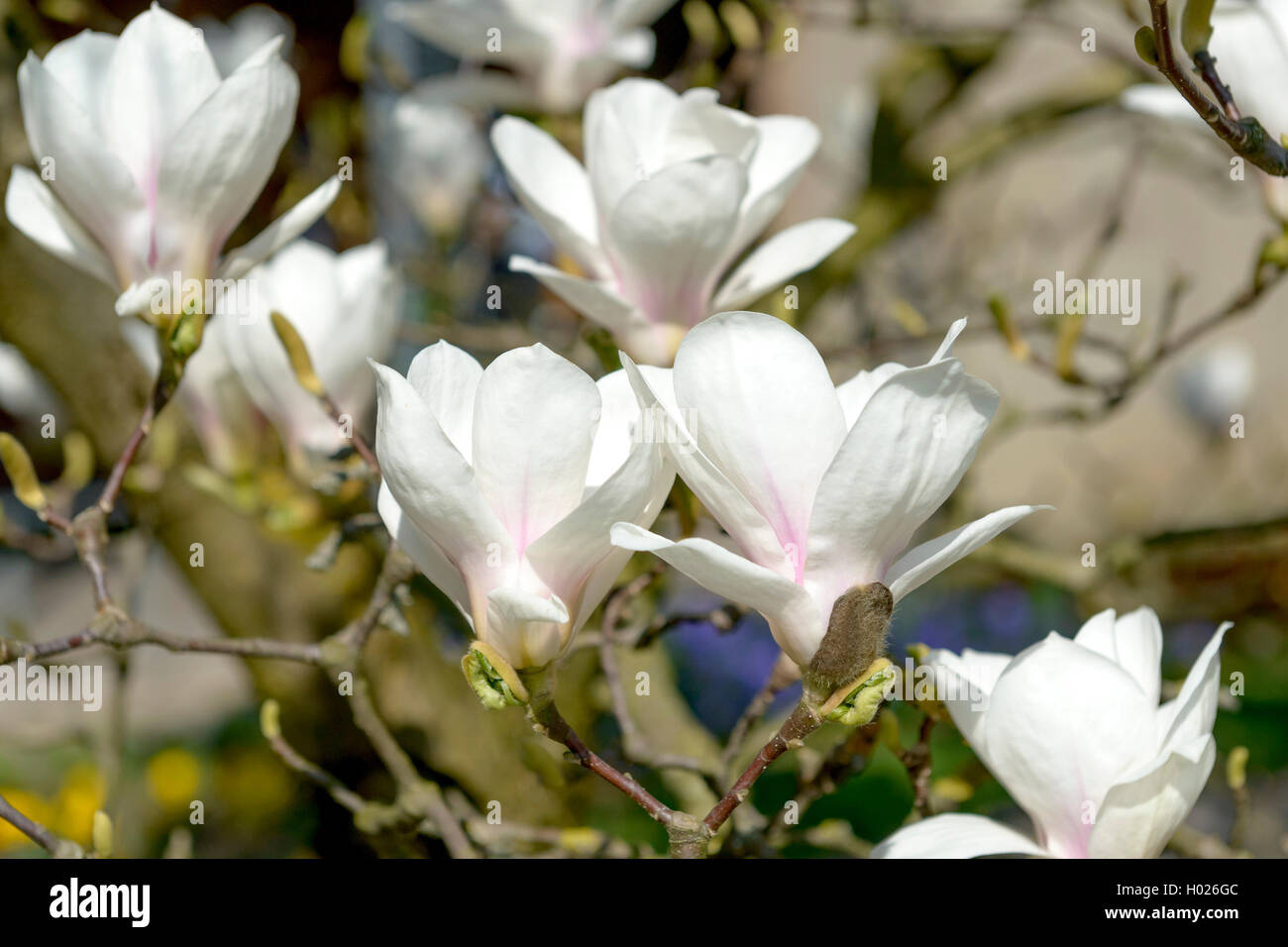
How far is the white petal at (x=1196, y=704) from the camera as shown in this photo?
0.46 m

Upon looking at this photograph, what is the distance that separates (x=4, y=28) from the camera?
0.89m

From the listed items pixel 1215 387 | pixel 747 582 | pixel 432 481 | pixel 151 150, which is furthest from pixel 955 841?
pixel 1215 387

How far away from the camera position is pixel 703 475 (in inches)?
16.7

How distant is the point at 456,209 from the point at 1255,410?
237 centimetres

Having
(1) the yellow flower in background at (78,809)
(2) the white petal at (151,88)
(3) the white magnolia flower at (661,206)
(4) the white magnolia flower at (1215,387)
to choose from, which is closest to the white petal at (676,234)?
(3) the white magnolia flower at (661,206)

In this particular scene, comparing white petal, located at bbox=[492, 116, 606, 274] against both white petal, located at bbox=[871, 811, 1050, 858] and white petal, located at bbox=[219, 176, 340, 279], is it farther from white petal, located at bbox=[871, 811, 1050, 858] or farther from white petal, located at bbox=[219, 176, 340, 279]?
white petal, located at bbox=[871, 811, 1050, 858]

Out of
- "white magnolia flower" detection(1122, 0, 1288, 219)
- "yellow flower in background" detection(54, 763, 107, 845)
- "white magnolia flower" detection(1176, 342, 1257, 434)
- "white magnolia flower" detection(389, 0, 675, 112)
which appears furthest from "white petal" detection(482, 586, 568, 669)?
Result: "white magnolia flower" detection(1176, 342, 1257, 434)

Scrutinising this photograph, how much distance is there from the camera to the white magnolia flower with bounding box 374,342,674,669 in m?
0.41

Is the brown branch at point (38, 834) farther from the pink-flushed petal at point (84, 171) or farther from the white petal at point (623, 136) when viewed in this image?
the white petal at point (623, 136)

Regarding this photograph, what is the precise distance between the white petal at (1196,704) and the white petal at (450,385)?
1.00 ft

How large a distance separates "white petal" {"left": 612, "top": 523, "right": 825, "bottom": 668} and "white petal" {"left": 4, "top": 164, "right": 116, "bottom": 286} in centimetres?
38

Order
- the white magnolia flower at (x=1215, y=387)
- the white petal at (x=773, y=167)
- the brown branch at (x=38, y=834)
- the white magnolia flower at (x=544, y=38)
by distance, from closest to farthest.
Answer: the brown branch at (x=38, y=834), the white petal at (x=773, y=167), the white magnolia flower at (x=544, y=38), the white magnolia flower at (x=1215, y=387)

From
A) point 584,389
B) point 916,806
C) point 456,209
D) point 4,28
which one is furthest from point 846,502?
point 456,209
